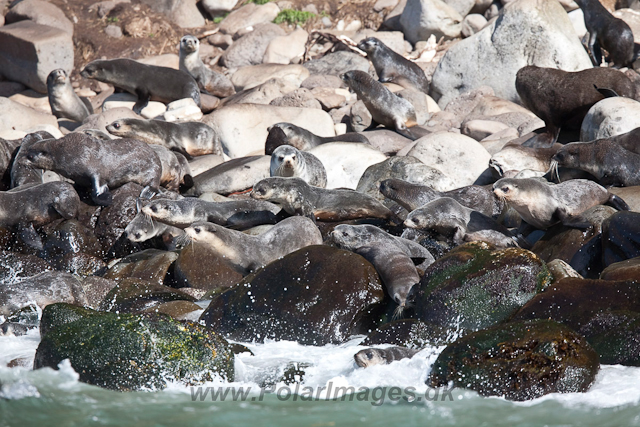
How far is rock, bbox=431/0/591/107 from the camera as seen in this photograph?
15.6 m

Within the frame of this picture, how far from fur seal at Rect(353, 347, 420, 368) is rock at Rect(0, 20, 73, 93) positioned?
15.5 meters

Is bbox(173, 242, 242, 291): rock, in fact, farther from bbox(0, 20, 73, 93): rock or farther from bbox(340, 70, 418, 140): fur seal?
bbox(0, 20, 73, 93): rock

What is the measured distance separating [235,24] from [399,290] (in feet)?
59.9

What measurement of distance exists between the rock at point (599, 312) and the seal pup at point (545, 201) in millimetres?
2125

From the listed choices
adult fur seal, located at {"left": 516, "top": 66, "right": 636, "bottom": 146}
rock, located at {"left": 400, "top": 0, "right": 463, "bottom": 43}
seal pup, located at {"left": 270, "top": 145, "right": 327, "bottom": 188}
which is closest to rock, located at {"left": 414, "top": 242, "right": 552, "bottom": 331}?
seal pup, located at {"left": 270, "top": 145, "right": 327, "bottom": 188}

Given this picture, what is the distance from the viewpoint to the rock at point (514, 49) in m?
15.6

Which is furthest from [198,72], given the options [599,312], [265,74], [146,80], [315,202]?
[599,312]

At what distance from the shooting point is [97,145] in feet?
33.2

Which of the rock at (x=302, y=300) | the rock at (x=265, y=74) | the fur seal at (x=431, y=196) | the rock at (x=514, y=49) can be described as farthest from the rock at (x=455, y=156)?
the rock at (x=265, y=74)

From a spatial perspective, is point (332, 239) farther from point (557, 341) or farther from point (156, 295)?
point (557, 341)

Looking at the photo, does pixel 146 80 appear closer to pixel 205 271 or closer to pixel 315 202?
pixel 315 202

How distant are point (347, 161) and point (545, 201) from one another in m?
4.25

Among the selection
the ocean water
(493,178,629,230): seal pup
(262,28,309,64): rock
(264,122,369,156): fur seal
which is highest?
the ocean water

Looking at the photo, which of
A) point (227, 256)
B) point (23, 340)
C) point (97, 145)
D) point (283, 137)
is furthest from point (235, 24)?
point (23, 340)
